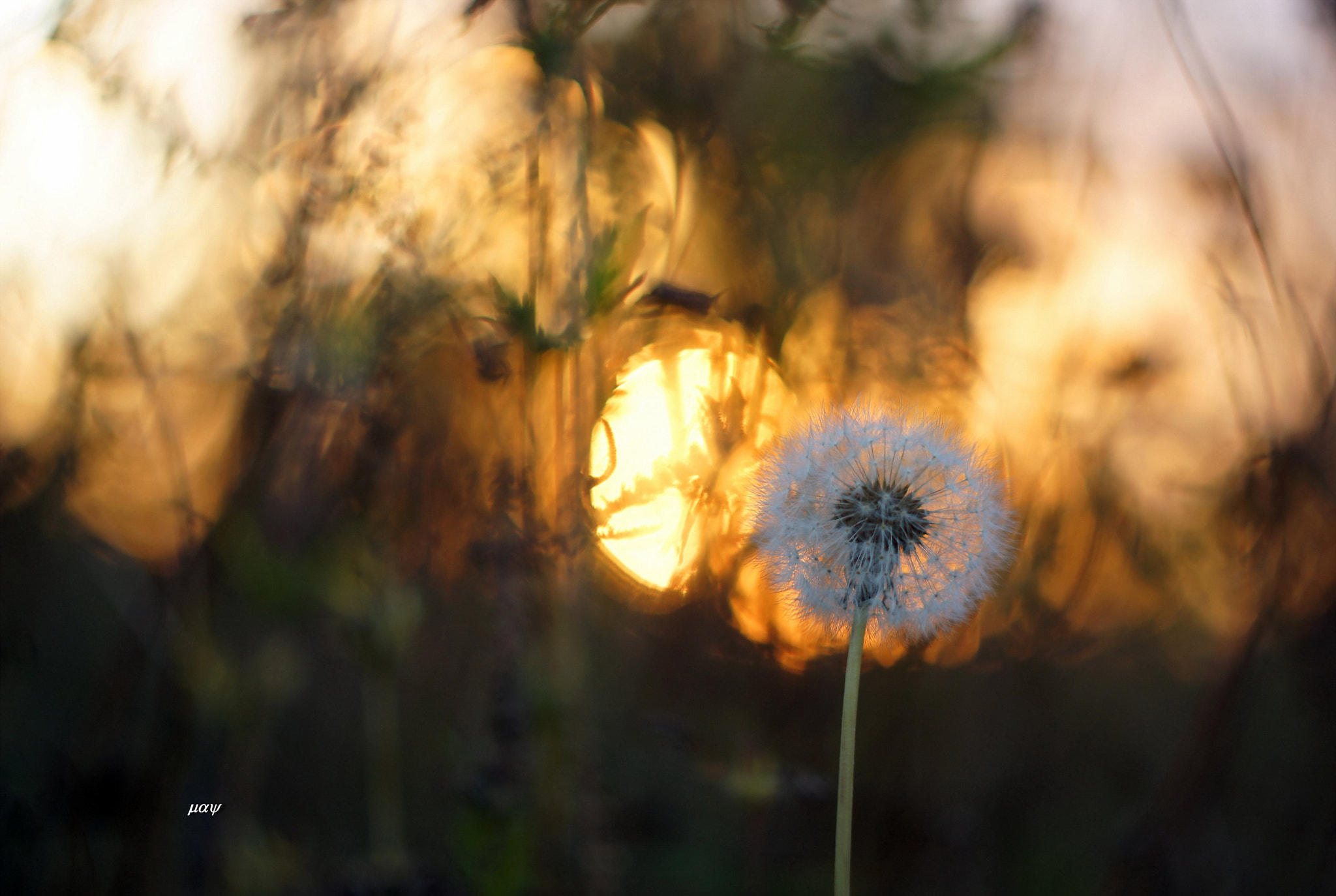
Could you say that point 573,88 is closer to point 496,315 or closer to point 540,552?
point 496,315

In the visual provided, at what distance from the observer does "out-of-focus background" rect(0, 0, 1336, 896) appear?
201cm

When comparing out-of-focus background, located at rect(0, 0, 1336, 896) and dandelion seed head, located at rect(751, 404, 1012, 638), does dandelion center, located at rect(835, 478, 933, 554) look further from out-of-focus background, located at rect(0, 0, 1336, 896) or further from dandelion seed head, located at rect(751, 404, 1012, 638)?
out-of-focus background, located at rect(0, 0, 1336, 896)

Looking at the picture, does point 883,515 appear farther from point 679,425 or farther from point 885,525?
point 679,425

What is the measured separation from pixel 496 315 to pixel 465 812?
4.24ft

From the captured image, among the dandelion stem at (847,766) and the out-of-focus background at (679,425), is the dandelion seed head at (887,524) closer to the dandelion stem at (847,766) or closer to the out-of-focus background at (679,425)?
the dandelion stem at (847,766)

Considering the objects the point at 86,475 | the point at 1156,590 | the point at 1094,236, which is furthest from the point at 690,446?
the point at 86,475

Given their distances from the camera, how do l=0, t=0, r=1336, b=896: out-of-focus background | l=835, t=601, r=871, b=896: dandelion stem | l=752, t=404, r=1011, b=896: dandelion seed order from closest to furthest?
l=835, t=601, r=871, b=896: dandelion stem → l=752, t=404, r=1011, b=896: dandelion seed → l=0, t=0, r=1336, b=896: out-of-focus background

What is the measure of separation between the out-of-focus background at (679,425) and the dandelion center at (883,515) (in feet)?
2.60

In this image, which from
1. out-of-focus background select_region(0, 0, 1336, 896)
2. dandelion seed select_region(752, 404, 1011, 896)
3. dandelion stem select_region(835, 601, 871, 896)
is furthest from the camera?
out-of-focus background select_region(0, 0, 1336, 896)

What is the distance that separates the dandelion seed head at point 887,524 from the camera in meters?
1.26

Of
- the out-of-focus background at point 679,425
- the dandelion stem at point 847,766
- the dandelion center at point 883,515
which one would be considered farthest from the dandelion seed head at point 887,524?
the out-of-focus background at point 679,425

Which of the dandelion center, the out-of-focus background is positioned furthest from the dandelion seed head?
the out-of-focus background

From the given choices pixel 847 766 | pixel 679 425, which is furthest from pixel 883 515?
pixel 679 425

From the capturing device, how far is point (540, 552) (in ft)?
5.70
